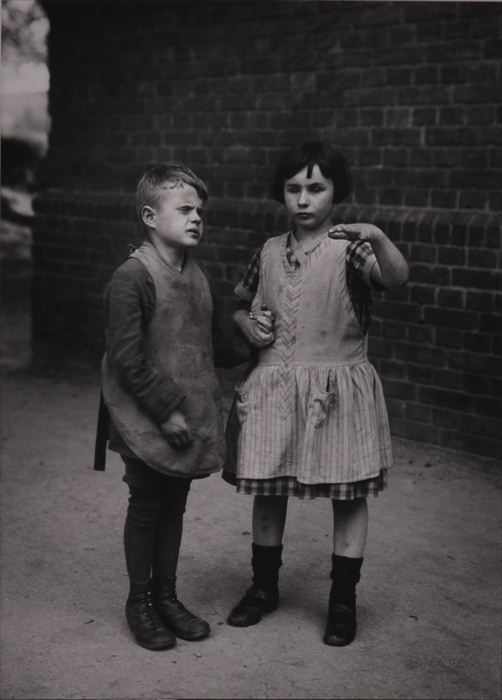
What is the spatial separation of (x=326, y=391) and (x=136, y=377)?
1.98ft

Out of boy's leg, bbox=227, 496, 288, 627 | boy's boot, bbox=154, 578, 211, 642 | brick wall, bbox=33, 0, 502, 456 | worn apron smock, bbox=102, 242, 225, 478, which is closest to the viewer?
worn apron smock, bbox=102, 242, 225, 478

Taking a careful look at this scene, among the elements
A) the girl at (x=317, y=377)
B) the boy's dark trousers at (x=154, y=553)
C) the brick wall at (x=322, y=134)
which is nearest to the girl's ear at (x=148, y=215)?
→ the girl at (x=317, y=377)

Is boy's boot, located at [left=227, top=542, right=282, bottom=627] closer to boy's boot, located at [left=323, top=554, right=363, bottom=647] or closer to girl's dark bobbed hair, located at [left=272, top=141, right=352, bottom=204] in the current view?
boy's boot, located at [left=323, top=554, right=363, bottom=647]

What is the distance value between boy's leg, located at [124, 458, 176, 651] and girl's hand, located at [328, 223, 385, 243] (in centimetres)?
94

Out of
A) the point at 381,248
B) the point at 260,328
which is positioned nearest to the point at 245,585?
the point at 260,328

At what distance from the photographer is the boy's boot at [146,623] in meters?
3.44

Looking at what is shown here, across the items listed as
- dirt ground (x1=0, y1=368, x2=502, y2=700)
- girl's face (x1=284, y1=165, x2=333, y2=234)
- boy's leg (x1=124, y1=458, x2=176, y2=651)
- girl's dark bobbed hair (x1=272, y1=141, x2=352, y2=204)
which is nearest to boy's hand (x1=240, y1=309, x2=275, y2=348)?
girl's face (x1=284, y1=165, x2=333, y2=234)

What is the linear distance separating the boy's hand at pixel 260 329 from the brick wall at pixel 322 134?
2.47 metres

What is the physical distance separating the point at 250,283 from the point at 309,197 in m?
0.40

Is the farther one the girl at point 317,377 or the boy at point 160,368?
the girl at point 317,377

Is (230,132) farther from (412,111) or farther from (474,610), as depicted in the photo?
(474,610)

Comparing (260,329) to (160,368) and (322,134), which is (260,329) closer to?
(160,368)

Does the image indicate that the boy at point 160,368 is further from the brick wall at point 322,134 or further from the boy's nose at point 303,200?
the brick wall at point 322,134

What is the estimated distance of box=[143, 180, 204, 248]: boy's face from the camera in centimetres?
332
